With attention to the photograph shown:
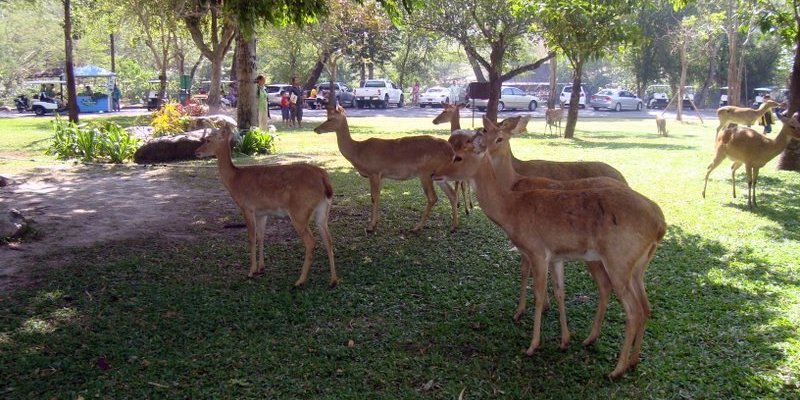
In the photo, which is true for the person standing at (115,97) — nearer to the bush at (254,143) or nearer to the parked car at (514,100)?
the parked car at (514,100)

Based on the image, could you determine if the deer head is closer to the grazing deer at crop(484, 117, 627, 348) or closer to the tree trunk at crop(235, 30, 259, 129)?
the grazing deer at crop(484, 117, 627, 348)

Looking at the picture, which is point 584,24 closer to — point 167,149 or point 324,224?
point 167,149

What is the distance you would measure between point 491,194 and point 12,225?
16.7ft

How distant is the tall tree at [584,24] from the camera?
15.4 meters

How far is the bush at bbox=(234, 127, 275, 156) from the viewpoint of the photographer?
577 inches

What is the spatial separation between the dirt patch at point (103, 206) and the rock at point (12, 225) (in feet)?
0.46

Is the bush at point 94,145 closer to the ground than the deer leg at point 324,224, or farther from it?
farther from it

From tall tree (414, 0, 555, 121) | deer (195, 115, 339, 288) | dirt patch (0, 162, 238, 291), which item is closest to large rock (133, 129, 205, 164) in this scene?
dirt patch (0, 162, 238, 291)

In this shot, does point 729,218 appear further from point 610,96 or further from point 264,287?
point 610,96

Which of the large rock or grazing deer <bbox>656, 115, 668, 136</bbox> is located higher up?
grazing deer <bbox>656, 115, 668, 136</bbox>

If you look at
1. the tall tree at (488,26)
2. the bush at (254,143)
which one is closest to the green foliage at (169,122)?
the bush at (254,143)

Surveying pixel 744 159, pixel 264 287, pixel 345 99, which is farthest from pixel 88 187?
pixel 345 99

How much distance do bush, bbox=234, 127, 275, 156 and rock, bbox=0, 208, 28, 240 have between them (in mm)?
7678

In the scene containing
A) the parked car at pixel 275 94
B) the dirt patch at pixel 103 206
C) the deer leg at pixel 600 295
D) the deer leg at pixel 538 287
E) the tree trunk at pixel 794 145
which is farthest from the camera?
the parked car at pixel 275 94
